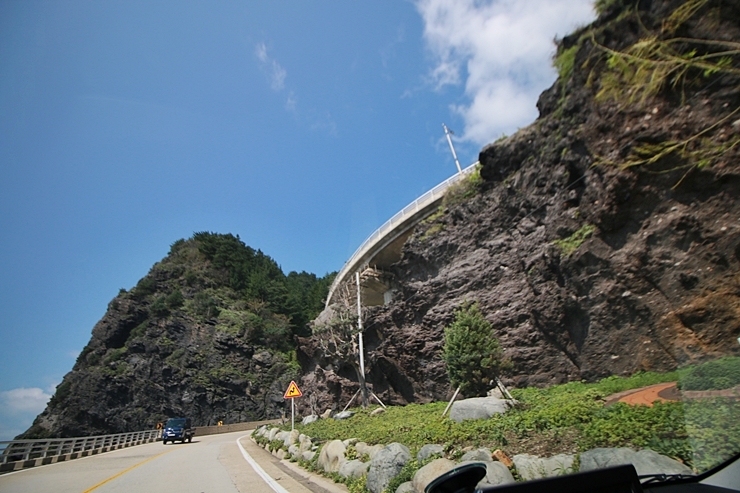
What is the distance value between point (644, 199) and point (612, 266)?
7.39ft

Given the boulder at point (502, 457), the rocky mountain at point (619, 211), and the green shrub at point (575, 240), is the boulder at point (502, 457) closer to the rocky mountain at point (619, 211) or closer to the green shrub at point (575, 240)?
the rocky mountain at point (619, 211)

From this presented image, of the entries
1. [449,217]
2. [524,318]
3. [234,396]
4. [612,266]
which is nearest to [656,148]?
[612,266]

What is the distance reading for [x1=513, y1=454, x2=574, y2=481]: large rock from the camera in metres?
5.47

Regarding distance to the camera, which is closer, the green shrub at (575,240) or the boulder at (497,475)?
the boulder at (497,475)

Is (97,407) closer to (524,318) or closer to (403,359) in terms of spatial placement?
(403,359)

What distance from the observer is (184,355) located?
64125 millimetres

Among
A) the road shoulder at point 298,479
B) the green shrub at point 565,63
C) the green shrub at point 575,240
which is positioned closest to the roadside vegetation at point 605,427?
the road shoulder at point 298,479

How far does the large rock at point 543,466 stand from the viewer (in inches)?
215

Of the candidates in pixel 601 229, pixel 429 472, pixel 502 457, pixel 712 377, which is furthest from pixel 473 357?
pixel 712 377

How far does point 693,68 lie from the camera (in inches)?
436

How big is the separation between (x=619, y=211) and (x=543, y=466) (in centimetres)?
994

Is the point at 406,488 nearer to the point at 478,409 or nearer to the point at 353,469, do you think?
the point at 353,469

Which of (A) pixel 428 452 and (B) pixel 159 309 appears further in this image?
(B) pixel 159 309

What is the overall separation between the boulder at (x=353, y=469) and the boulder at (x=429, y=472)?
89.0 inches
